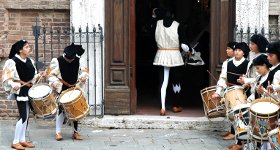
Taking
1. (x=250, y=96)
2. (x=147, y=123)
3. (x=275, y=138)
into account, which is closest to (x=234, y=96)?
(x=250, y=96)

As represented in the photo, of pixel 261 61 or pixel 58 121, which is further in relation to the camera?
pixel 58 121

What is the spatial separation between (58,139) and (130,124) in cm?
151

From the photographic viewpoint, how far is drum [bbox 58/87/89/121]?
31.6 feet

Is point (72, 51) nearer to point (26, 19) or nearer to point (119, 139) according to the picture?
point (119, 139)

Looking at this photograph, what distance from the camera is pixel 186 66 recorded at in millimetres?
14133

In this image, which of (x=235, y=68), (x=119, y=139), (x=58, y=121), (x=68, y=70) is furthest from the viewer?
(x=119, y=139)

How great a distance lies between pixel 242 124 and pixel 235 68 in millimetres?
1456

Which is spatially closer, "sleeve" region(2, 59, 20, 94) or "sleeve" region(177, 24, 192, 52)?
"sleeve" region(2, 59, 20, 94)

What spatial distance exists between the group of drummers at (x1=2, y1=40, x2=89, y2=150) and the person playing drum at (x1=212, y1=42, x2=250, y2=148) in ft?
6.92

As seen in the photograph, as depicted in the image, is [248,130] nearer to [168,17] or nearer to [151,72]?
[168,17]

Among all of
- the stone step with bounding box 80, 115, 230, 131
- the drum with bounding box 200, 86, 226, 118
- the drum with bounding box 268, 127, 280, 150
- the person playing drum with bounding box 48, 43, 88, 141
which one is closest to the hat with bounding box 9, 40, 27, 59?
the person playing drum with bounding box 48, 43, 88, 141

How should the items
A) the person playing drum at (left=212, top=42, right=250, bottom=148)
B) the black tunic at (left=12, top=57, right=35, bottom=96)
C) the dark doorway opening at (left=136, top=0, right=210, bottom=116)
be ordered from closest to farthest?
the black tunic at (left=12, top=57, right=35, bottom=96) < the person playing drum at (left=212, top=42, right=250, bottom=148) < the dark doorway opening at (left=136, top=0, right=210, bottom=116)

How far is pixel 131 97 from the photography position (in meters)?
11.5

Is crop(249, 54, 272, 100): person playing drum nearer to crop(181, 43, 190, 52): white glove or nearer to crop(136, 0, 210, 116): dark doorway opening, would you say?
crop(181, 43, 190, 52): white glove
